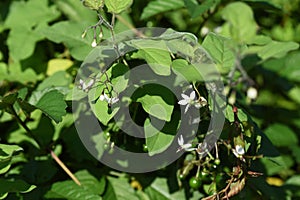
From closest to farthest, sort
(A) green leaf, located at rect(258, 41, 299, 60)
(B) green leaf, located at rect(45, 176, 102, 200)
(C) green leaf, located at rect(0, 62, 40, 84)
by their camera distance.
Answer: (A) green leaf, located at rect(258, 41, 299, 60)
(B) green leaf, located at rect(45, 176, 102, 200)
(C) green leaf, located at rect(0, 62, 40, 84)

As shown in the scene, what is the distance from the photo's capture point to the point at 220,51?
59.1 inches

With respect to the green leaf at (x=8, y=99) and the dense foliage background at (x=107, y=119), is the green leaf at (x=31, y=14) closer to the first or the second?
the dense foliage background at (x=107, y=119)

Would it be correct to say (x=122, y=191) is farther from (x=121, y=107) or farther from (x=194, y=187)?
(x=121, y=107)

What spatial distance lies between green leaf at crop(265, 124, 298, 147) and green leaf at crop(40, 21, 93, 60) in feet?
3.12

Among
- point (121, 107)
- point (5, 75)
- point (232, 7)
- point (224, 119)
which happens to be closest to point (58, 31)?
point (5, 75)

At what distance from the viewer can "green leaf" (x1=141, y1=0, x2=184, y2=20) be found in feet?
6.15

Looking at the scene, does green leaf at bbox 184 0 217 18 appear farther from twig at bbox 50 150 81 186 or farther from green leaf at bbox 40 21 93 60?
twig at bbox 50 150 81 186

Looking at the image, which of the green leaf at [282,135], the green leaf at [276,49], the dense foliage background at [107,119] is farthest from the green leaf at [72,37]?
the green leaf at [282,135]

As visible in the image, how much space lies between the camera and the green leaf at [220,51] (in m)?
1.47

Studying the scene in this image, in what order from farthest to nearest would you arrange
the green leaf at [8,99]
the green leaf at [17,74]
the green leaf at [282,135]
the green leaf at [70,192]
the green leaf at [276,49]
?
the green leaf at [282,135], the green leaf at [17,74], the green leaf at [70,192], the green leaf at [276,49], the green leaf at [8,99]

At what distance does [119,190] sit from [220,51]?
575 millimetres

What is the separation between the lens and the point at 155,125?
4.75 feet

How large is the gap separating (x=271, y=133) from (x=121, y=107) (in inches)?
41.0

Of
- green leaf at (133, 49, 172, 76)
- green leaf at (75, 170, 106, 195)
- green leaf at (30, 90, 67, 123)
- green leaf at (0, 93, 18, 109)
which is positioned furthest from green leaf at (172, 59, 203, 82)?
green leaf at (75, 170, 106, 195)
